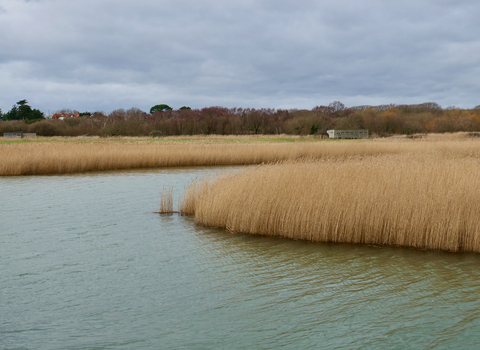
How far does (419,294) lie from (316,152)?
838 inches

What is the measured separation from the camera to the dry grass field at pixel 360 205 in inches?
297

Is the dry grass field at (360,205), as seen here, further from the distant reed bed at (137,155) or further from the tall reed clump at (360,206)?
the distant reed bed at (137,155)

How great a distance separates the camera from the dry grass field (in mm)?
7555

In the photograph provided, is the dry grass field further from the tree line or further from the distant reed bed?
the tree line

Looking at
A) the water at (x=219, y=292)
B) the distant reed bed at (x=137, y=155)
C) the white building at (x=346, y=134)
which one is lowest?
the water at (x=219, y=292)

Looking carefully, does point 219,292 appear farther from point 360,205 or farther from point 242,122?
point 242,122

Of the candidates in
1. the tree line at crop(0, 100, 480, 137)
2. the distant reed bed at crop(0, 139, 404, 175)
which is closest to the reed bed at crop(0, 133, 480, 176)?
the distant reed bed at crop(0, 139, 404, 175)

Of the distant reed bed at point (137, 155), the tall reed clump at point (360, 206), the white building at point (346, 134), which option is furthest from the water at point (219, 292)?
the white building at point (346, 134)

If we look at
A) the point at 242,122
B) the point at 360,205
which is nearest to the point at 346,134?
the point at 242,122

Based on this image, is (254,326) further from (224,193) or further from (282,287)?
(224,193)

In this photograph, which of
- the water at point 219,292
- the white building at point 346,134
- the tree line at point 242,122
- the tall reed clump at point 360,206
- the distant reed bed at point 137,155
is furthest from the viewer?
the tree line at point 242,122

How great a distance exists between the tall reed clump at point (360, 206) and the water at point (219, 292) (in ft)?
0.91

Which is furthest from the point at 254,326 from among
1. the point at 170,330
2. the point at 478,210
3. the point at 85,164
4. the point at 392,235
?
the point at 85,164

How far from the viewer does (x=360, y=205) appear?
801cm
